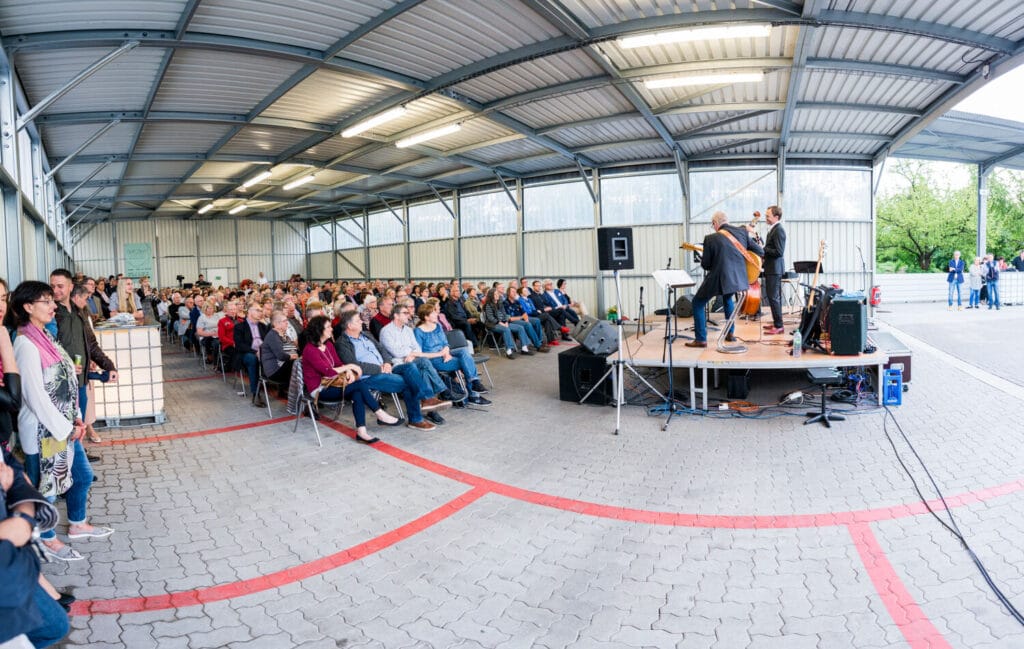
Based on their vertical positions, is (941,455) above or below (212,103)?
below

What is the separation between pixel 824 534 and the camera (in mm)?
3074

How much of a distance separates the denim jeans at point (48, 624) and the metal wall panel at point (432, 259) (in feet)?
58.0

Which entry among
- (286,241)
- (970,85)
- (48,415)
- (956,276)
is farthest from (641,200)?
(286,241)

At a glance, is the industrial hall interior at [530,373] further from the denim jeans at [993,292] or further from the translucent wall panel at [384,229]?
the translucent wall panel at [384,229]

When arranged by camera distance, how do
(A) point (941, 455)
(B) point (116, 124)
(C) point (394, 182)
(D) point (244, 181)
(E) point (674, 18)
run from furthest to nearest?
1. (C) point (394, 182)
2. (D) point (244, 181)
3. (B) point (116, 124)
4. (E) point (674, 18)
5. (A) point (941, 455)

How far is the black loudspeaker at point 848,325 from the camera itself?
18.7 feet

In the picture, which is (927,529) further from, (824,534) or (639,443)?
(639,443)

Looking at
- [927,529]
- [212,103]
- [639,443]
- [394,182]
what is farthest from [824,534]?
[394,182]

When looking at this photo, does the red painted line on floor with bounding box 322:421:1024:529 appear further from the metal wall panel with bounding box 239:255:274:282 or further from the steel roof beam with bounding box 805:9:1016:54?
the metal wall panel with bounding box 239:255:274:282

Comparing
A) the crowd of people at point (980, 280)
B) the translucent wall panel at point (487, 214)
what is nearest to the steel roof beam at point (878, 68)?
the crowd of people at point (980, 280)

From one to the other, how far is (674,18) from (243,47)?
18.2 feet

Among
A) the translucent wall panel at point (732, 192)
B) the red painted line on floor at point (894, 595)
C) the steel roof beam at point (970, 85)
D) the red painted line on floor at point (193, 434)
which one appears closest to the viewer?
the red painted line on floor at point (894, 595)

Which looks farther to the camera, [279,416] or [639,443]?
[279,416]

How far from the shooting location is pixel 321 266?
27234 mm
